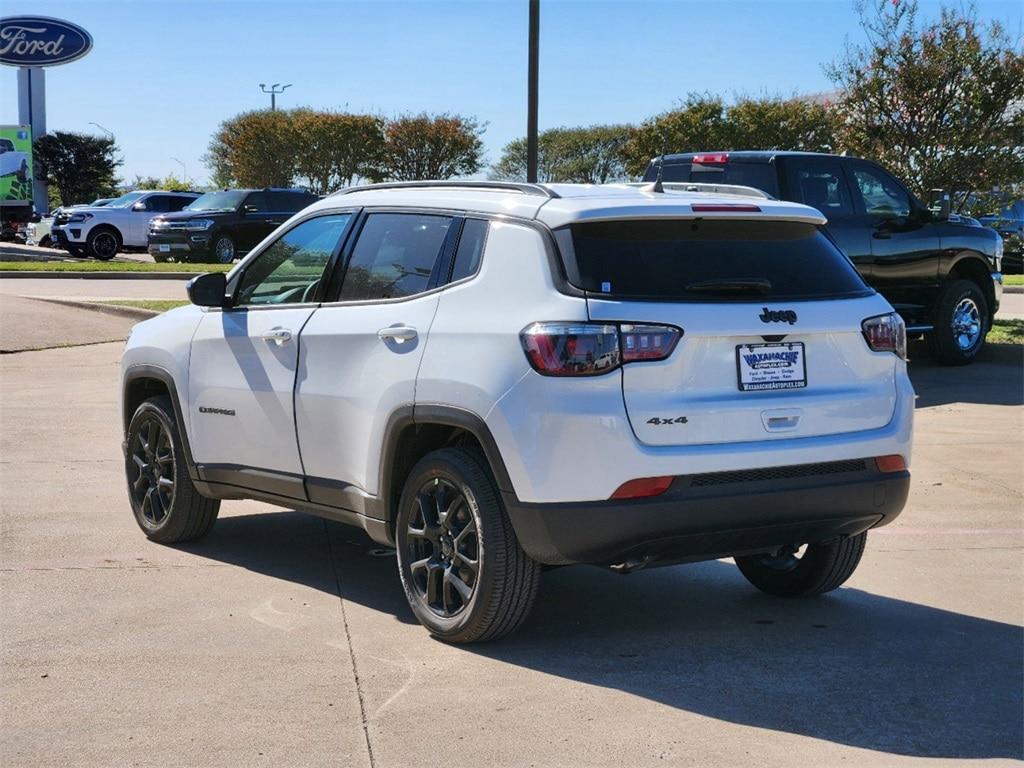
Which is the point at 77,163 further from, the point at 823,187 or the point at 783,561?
the point at 783,561

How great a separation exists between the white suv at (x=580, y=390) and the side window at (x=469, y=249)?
1cm

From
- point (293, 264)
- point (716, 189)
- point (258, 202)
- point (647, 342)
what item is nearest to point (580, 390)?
point (647, 342)

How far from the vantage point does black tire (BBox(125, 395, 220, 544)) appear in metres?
7.10

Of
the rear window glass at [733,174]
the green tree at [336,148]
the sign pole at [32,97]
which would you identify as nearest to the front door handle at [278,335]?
the rear window glass at [733,174]

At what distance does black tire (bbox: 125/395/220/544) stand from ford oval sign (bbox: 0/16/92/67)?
52926 mm

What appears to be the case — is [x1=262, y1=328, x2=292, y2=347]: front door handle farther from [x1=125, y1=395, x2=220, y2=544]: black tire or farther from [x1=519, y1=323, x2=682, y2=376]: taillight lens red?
[x1=519, y1=323, x2=682, y2=376]: taillight lens red

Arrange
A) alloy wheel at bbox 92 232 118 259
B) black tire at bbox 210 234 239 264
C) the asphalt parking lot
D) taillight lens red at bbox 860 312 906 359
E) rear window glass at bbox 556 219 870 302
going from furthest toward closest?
alloy wheel at bbox 92 232 118 259
black tire at bbox 210 234 239 264
taillight lens red at bbox 860 312 906 359
rear window glass at bbox 556 219 870 302
the asphalt parking lot

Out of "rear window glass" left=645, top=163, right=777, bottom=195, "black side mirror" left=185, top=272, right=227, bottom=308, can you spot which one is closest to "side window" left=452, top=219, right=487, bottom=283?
"black side mirror" left=185, top=272, right=227, bottom=308

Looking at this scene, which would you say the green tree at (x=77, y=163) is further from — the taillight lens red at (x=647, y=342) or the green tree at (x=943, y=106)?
the taillight lens red at (x=647, y=342)

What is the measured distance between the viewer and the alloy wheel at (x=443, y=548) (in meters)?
5.39

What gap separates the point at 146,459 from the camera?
24.2 feet

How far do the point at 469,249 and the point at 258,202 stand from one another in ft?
88.0

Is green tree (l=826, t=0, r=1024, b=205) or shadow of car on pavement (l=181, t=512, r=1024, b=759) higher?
green tree (l=826, t=0, r=1024, b=205)

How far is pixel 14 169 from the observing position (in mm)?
45844
